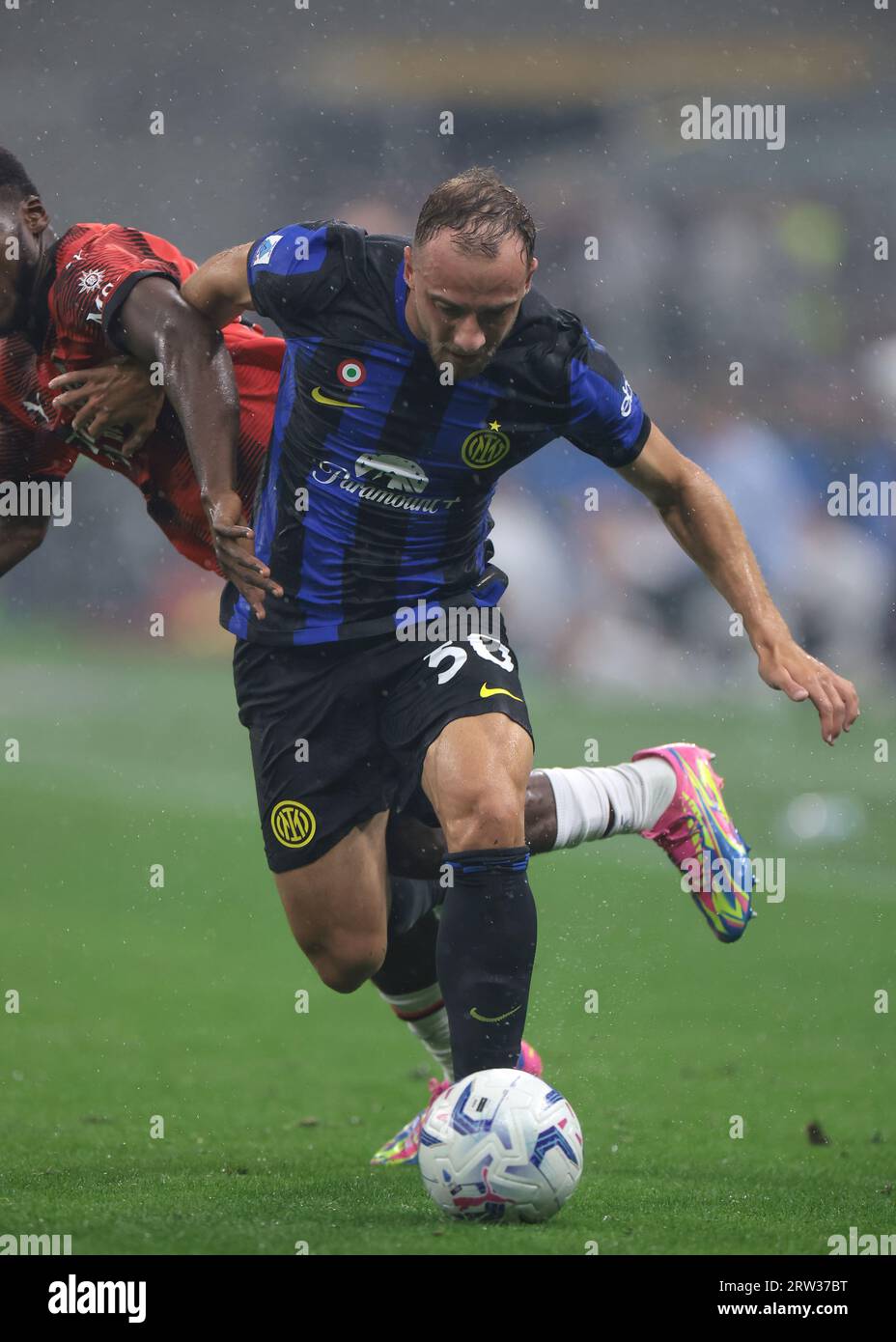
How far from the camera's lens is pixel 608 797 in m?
4.98

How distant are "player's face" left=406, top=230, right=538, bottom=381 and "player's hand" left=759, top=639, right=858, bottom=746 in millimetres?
957

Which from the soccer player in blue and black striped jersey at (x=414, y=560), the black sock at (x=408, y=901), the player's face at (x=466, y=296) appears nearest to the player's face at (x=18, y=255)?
the soccer player in blue and black striped jersey at (x=414, y=560)

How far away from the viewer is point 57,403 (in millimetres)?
4422

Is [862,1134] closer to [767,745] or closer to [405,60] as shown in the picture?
[767,745]

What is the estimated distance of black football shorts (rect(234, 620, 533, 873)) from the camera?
14.0 ft

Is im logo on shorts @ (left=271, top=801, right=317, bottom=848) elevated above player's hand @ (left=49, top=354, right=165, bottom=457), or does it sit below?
below

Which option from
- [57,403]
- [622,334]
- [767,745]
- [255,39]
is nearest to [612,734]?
[767,745]

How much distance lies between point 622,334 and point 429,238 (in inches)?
462

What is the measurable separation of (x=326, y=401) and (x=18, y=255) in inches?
35.0

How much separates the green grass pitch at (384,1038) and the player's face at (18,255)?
81.0 inches
